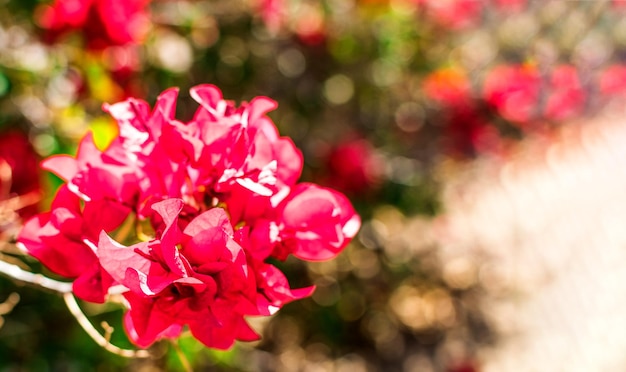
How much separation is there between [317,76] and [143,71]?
704mm

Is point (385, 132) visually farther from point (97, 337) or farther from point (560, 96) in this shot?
point (97, 337)

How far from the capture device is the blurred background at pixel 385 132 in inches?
52.6

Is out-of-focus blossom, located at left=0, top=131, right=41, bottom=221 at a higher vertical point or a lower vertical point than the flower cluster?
lower

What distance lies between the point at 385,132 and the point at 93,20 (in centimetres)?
127

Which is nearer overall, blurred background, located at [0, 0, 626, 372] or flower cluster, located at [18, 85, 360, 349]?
flower cluster, located at [18, 85, 360, 349]

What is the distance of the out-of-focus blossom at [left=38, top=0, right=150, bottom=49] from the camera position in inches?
49.9

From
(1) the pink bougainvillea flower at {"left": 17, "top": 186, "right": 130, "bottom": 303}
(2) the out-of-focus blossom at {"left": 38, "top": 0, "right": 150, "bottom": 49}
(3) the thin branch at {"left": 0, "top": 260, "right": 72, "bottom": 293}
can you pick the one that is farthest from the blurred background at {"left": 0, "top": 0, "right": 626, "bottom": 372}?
(1) the pink bougainvillea flower at {"left": 17, "top": 186, "right": 130, "bottom": 303}

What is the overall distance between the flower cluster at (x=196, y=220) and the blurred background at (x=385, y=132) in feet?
1.97

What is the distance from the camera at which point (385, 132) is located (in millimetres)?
2311

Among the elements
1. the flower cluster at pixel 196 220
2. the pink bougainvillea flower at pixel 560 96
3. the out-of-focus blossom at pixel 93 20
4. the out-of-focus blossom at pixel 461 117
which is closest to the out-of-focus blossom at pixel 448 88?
the out-of-focus blossom at pixel 461 117

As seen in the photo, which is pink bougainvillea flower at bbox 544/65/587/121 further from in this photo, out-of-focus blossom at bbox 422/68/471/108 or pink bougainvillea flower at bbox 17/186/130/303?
A: pink bougainvillea flower at bbox 17/186/130/303

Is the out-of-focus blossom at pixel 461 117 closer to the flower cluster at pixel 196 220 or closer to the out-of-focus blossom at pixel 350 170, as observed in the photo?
the out-of-focus blossom at pixel 350 170

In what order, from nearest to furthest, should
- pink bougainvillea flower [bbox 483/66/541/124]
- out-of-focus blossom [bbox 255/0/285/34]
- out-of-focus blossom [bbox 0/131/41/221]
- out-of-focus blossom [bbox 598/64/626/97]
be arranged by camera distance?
out-of-focus blossom [bbox 0/131/41/221] → out-of-focus blossom [bbox 255/0/285/34] → pink bougainvillea flower [bbox 483/66/541/124] → out-of-focus blossom [bbox 598/64/626/97]

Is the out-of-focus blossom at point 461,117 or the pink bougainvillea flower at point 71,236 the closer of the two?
the pink bougainvillea flower at point 71,236
